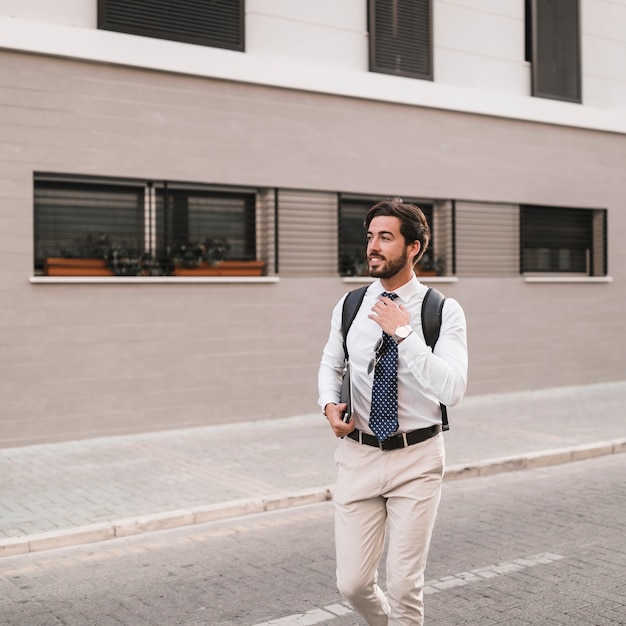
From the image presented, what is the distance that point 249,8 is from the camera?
1234cm

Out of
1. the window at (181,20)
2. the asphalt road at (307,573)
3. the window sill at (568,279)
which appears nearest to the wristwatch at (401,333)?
the asphalt road at (307,573)

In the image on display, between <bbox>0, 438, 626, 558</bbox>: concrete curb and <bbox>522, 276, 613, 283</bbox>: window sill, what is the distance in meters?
6.09

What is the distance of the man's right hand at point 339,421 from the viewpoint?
3.77m


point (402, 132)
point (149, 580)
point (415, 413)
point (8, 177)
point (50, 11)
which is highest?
point (50, 11)

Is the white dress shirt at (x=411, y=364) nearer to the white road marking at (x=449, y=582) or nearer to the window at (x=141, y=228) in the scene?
the white road marking at (x=449, y=582)

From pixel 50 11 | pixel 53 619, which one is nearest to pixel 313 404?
pixel 50 11

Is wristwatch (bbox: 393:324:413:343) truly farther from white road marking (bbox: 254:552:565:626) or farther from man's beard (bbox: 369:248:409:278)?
white road marking (bbox: 254:552:565:626)

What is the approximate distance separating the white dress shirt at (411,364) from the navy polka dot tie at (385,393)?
0.03m

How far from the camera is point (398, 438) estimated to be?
3.81 metres

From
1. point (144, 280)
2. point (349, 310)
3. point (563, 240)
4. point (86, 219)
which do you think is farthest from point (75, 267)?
point (563, 240)

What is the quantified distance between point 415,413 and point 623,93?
47.5 feet

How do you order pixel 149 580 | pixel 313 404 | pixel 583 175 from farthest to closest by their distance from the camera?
pixel 583 175 → pixel 313 404 → pixel 149 580

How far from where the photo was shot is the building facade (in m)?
10.8

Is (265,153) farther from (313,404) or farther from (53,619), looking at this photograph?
(53,619)
